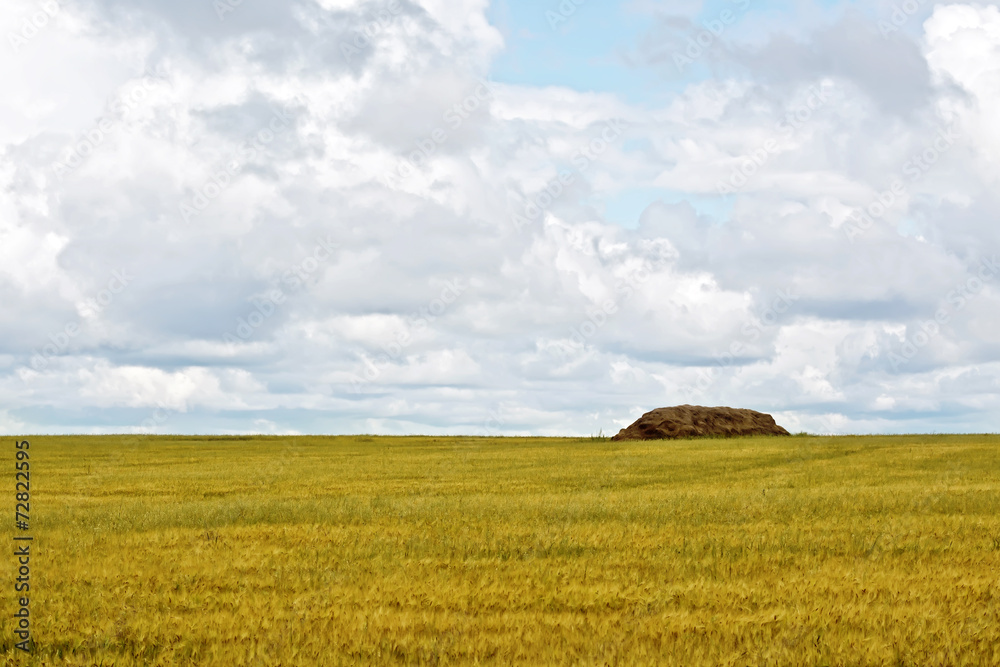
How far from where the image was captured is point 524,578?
10.9m

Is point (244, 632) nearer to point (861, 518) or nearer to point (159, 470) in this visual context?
point (861, 518)

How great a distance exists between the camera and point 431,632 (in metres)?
8.43

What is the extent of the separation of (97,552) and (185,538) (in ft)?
5.12

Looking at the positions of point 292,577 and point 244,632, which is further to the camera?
point 292,577

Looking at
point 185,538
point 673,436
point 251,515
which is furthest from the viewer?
point 673,436

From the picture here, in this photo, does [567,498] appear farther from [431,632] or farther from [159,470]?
[159,470]

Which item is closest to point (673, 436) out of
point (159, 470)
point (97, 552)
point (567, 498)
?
point (159, 470)

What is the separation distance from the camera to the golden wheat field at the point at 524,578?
799 cm

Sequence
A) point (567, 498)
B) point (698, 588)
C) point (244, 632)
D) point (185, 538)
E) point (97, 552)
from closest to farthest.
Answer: point (244, 632)
point (698, 588)
point (97, 552)
point (185, 538)
point (567, 498)

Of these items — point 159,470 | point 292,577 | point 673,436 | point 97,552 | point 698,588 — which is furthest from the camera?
point 673,436

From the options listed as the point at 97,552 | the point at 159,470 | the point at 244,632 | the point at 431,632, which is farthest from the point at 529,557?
the point at 159,470

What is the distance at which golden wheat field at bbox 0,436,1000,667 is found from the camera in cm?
799

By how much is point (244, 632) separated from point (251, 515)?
9.87 metres

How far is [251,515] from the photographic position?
17750 millimetres
